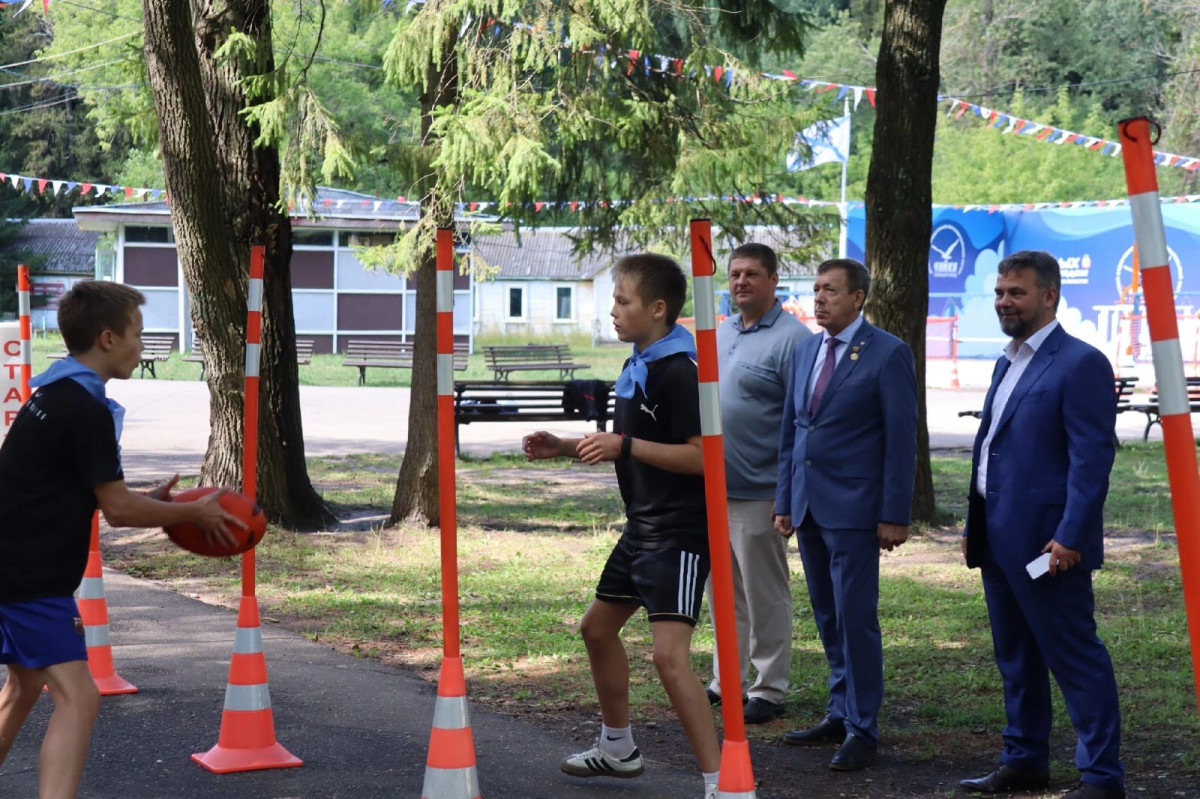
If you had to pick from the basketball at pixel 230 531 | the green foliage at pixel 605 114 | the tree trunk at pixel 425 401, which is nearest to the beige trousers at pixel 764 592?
the basketball at pixel 230 531

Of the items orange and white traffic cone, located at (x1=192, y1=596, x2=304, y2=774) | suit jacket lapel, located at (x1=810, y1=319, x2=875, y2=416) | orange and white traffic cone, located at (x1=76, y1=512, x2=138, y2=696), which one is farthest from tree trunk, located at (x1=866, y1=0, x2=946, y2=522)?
orange and white traffic cone, located at (x1=192, y1=596, x2=304, y2=774)

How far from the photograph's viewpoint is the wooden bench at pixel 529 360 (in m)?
30.9

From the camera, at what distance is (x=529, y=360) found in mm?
34375

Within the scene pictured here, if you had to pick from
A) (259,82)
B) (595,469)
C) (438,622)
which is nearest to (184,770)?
(438,622)

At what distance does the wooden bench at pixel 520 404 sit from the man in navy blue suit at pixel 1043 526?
1192 cm

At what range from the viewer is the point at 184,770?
5.36 m

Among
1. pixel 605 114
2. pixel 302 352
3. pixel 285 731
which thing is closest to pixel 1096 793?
pixel 285 731

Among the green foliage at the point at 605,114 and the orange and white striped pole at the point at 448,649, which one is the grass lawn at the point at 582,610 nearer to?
the orange and white striped pole at the point at 448,649

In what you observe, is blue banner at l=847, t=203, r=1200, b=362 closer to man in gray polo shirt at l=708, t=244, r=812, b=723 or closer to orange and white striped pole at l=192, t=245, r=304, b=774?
man in gray polo shirt at l=708, t=244, r=812, b=723

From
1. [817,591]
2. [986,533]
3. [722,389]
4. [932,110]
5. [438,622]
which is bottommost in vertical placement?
[438,622]

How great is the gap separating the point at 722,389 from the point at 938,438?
14643 mm

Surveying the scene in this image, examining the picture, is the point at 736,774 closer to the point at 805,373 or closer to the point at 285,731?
the point at 805,373

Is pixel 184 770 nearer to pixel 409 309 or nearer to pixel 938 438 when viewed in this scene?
pixel 938 438

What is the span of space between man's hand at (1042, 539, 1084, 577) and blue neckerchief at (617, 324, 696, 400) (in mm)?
1465
